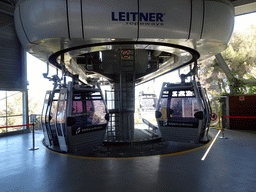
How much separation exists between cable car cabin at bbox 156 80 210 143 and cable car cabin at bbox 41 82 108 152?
233 centimetres

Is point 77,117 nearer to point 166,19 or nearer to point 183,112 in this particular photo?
point 183,112

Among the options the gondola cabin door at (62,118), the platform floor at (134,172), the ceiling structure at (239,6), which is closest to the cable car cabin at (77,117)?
the gondola cabin door at (62,118)

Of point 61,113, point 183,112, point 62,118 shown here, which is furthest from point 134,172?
point 183,112

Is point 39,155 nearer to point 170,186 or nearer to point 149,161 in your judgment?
point 149,161

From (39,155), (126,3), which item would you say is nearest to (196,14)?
(126,3)

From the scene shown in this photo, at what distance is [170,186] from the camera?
13.6 feet

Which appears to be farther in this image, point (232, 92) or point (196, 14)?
point (232, 92)

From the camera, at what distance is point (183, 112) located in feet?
25.0

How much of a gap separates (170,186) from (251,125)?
9.96 meters

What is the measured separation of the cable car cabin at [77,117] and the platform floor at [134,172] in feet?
1.89

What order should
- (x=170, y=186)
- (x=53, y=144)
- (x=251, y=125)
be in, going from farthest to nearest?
(x=251, y=125), (x=53, y=144), (x=170, y=186)

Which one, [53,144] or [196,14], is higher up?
[196,14]

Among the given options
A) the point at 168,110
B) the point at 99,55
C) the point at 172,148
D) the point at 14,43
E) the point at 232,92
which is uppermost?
the point at 14,43

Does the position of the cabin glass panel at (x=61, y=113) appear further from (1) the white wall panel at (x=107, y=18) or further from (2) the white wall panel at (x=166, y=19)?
(2) the white wall panel at (x=166, y=19)
